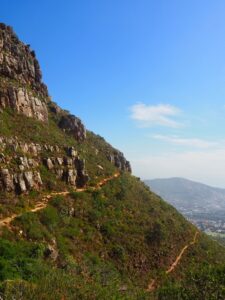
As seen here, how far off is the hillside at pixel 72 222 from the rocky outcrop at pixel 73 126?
263 mm

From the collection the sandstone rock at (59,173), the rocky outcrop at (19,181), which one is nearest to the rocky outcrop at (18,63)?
the sandstone rock at (59,173)

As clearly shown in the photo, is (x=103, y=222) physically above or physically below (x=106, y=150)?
below

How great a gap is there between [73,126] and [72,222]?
37.2 m

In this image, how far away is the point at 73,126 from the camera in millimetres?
89938

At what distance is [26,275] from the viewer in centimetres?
3659

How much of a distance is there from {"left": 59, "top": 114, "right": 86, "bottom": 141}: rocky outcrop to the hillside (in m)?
0.26

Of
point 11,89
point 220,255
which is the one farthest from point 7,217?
point 220,255

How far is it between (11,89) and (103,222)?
34.7m

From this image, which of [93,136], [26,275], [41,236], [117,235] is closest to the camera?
[26,275]

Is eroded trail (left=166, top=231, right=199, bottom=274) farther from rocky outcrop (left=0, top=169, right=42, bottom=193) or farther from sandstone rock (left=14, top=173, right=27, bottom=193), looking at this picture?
sandstone rock (left=14, top=173, right=27, bottom=193)

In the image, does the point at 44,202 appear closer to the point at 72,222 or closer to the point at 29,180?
the point at 29,180

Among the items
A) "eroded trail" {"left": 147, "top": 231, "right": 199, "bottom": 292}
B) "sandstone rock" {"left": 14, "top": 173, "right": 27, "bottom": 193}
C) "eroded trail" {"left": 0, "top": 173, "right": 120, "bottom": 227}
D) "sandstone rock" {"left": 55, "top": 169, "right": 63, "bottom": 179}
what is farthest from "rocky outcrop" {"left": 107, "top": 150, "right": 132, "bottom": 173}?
"sandstone rock" {"left": 14, "top": 173, "right": 27, "bottom": 193}

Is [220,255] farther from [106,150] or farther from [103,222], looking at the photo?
[106,150]

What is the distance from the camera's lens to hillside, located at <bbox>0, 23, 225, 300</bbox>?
132ft
